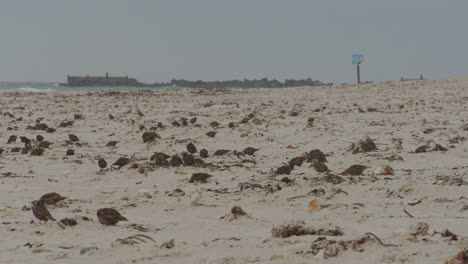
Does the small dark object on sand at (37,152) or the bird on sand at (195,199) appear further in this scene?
the small dark object on sand at (37,152)

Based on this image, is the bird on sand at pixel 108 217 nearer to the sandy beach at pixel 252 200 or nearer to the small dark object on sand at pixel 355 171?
the sandy beach at pixel 252 200

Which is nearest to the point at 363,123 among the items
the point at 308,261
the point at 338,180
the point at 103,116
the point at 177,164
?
the point at 177,164

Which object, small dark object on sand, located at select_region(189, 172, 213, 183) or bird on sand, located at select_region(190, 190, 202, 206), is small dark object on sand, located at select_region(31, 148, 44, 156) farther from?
bird on sand, located at select_region(190, 190, 202, 206)

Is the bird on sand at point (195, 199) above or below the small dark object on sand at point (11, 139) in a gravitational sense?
below

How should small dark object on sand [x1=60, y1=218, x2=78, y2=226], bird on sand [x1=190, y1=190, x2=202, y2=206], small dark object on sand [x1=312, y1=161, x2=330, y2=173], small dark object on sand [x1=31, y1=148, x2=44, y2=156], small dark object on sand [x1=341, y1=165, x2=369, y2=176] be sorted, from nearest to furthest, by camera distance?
small dark object on sand [x1=60, y1=218, x2=78, y2=226], bird on sand [x1=190, y1=190, x2=202, y2=206], small dark object on sand [x1=341, y1=165, x2=369, y2=176], small dark object on sand [x1=312, y1=161, x2=330, y2=173], small dark object on sand [x1=31, y1=148, x2=44, y2=156]

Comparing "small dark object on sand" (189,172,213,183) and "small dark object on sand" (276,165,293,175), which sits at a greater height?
"small dark object on sand" (276,165,293,175)

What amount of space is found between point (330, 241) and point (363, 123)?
7.46 meters

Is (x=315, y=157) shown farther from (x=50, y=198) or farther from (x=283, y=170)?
(x=50, y=198)

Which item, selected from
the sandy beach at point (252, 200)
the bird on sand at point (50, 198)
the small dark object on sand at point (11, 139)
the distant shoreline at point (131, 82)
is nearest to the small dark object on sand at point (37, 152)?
the sandy beach at point (252, 200)

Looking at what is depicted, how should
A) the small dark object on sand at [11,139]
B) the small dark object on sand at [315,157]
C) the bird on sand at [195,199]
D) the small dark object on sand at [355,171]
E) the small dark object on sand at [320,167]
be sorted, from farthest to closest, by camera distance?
the small dark object on sand at [11,139] < the small dark object on sand at [315,157] < the small dark object on sand at [320,167] < the small dark object on sand at [355,171] < the bird on sand at [195,199]

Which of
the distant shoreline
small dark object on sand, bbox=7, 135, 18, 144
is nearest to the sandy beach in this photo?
small dark object on sand, bbox=7, 135, 18, 144

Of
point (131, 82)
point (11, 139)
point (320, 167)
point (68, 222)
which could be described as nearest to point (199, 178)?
point (320, 167)

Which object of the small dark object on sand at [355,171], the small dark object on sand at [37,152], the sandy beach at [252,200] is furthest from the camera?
the small dark object on sand at [37,152]

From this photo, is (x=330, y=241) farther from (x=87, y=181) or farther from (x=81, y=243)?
(x=87, y=181)
